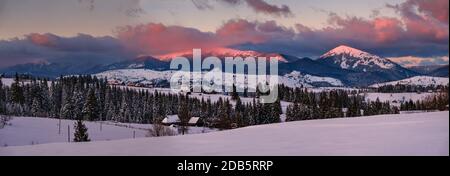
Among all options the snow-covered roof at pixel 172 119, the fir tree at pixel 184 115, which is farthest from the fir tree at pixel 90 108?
the fir tree at pixel 184 115

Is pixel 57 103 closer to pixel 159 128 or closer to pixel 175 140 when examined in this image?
pixel 159 128

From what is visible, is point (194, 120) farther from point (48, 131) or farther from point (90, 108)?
point (48, 131)

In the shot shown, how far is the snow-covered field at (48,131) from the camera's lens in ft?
184

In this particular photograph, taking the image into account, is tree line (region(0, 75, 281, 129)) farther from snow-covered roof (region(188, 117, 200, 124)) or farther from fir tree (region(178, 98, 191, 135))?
snow-covered roof (region(188, 117, 200, 124))

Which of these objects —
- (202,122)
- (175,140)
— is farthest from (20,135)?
(175,140)

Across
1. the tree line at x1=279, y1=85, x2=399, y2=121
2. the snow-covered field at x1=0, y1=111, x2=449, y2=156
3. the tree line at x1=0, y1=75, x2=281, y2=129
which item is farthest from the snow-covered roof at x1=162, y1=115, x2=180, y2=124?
the snow-covered field at x1=0, y1=111, x2=449, y2=156

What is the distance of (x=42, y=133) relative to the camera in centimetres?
6100

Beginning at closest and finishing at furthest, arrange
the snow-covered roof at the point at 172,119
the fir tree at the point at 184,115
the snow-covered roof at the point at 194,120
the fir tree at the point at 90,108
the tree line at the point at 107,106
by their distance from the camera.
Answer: the fir tree at the point at 184,115, the snow-covered roof at the point at 172,119, the snow-covered roof at the point at 194,120, the fir tree at the point at 90,108, the tree line at the point at 107,106

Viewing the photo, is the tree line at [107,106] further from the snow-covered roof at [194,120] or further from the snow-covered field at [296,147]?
the snow-covered field at [296,147]

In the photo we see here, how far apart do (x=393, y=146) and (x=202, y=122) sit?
219 feet

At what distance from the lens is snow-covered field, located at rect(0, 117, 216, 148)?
2206 inches

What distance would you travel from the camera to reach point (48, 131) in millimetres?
62812

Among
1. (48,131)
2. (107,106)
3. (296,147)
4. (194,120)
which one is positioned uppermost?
(296,147)

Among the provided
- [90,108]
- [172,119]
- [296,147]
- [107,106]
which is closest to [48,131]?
[90,108]
